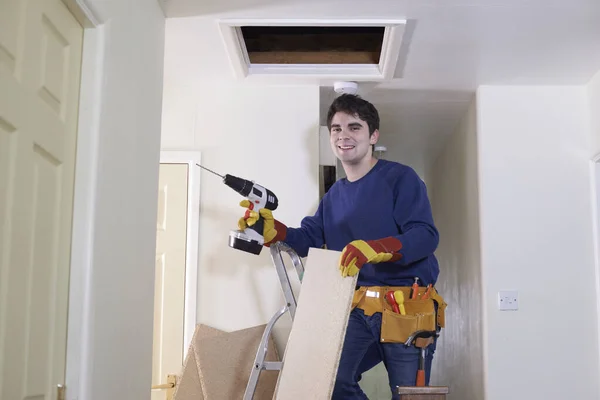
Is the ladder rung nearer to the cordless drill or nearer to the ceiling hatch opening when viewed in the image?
the cordless drill

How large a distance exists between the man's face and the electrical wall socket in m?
1.19

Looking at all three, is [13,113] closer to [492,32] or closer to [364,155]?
[364,155]

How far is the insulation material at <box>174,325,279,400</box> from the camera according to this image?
3.34 metres

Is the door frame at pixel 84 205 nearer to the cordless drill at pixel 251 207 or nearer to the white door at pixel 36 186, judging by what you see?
the white door at pixel 36 186

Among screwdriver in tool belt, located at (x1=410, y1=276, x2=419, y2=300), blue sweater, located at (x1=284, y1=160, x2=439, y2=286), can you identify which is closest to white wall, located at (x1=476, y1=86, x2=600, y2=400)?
blue sweater, located at (x1=284, y1=160, x2=439, y2=286)

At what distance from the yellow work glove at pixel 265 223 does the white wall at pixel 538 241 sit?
1.36 metres

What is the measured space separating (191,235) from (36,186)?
201 cm

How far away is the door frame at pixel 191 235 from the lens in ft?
12.2

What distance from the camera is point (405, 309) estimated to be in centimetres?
290

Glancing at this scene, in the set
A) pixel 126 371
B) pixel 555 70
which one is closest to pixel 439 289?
pixel 555 70

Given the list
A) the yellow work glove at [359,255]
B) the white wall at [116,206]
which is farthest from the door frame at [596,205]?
the white wall at [116,206]

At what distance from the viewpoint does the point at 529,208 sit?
12.6 feet

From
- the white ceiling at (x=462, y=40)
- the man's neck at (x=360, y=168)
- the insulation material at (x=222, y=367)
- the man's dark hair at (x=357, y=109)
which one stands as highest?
the white ceiling at (x=462, y=40)

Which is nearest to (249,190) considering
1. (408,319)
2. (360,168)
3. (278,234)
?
(278,234)
